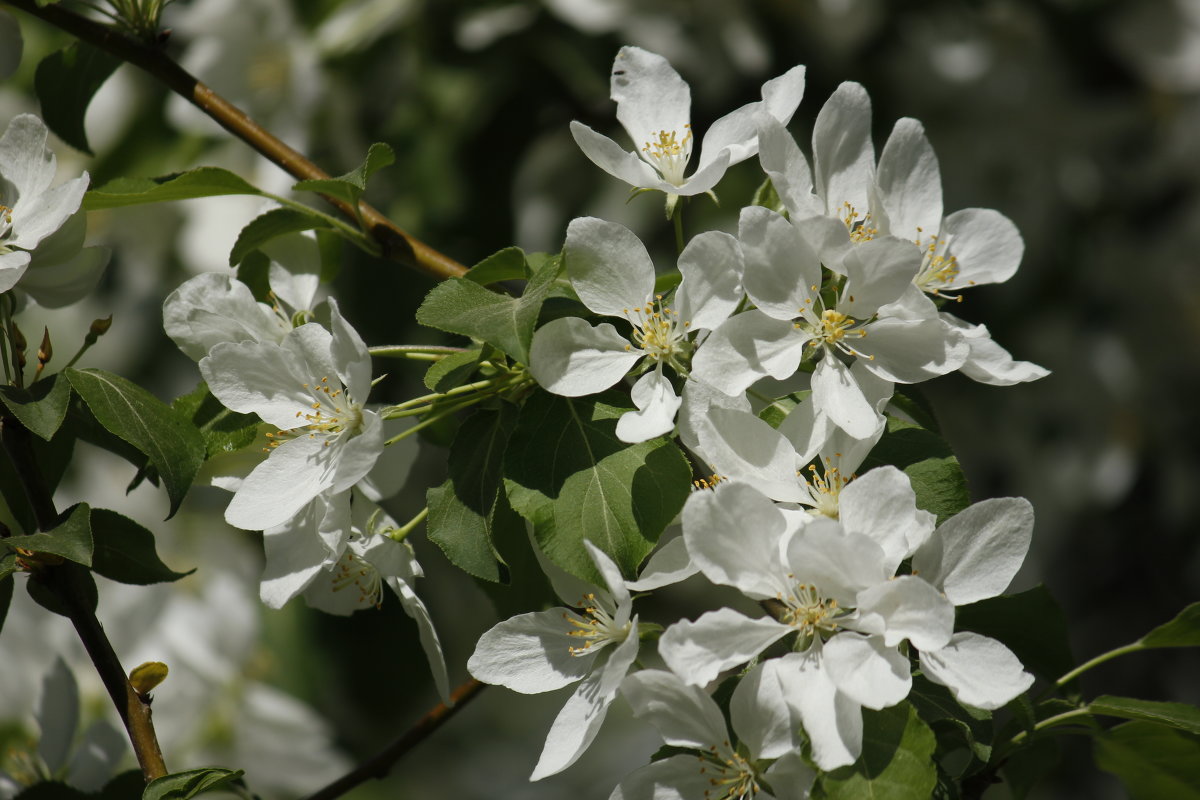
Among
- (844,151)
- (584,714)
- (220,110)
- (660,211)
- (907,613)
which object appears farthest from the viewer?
(660,211)

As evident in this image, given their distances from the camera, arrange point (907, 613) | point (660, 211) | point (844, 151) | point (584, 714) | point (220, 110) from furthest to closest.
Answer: point (660, 211)
point (220, 110)
point (844, 151)
point (584, 714)
point (907, 613)

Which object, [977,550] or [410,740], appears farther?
[410,740]

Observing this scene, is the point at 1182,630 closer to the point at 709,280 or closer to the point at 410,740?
the point at 709,280

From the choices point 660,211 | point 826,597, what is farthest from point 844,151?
point 660,211

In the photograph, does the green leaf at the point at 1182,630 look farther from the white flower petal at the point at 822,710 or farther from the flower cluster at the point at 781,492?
the white flower petal at the point at 822,710

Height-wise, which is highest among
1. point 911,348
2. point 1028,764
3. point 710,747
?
point 911,348

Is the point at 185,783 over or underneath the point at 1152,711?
over

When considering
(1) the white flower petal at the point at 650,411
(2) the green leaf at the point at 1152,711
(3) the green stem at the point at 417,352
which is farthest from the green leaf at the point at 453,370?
(2) the green leaf at the point at 1152,711
